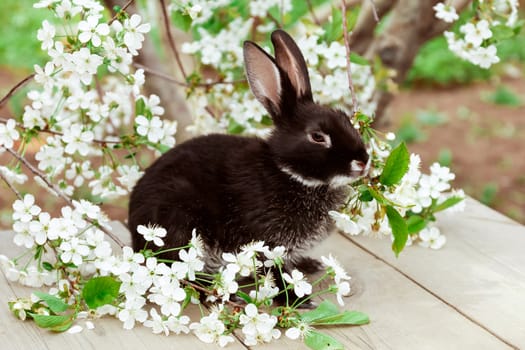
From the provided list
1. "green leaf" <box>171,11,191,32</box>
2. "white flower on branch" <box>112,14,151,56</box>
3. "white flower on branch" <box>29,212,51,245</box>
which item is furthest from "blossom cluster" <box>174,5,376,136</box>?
"white flower on branch" <box>29,212,51,245</box>

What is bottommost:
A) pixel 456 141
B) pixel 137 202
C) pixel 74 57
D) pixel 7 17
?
pixel 456 141

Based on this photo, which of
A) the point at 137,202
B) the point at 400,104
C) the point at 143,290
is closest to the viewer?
the point at 143,290

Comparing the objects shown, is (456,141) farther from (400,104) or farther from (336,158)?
(336,158)

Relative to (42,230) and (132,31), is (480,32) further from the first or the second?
(42,230)

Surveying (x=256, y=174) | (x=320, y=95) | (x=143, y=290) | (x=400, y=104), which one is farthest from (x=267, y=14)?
(x=400, y=104)

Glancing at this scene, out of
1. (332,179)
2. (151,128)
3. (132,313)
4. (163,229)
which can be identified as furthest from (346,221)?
(151,128)

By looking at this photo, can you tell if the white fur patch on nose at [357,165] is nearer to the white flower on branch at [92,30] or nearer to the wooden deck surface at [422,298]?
the wooden deck surface at [422,298]

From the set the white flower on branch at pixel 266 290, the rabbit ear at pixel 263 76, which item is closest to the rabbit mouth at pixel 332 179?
the rabbit ear at pixel 263 76
